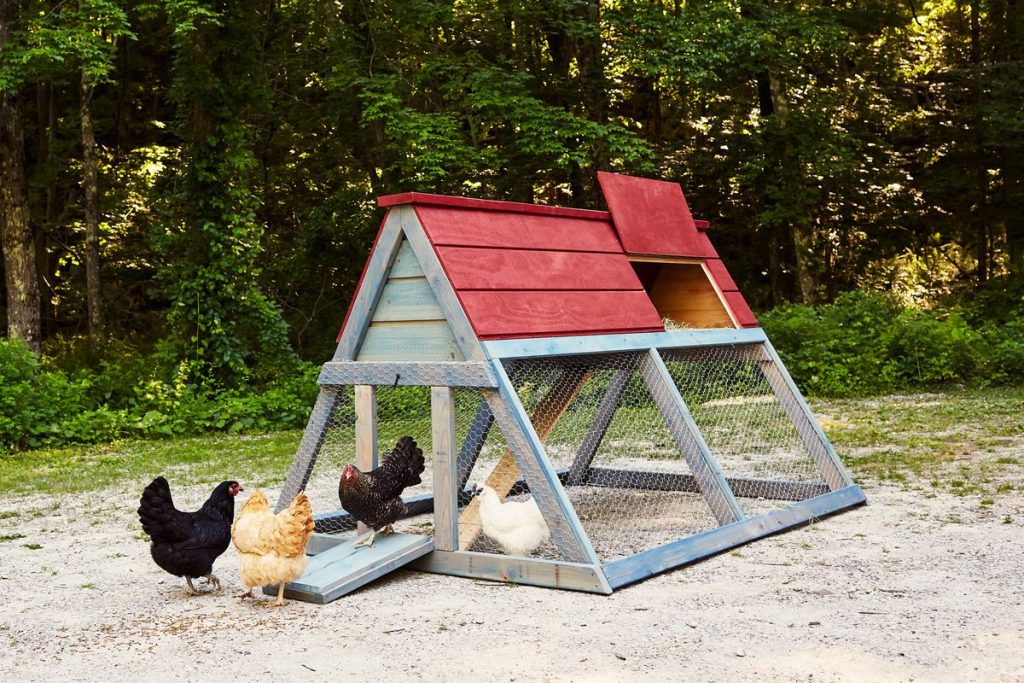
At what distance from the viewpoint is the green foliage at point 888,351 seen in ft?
42.0

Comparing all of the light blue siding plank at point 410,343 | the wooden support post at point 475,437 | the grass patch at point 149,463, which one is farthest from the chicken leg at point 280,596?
the grass patch at point 149,463

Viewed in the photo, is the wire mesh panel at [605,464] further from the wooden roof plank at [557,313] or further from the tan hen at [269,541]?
the tan hen at [269,541]

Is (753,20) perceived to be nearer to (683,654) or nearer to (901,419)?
(901,419)

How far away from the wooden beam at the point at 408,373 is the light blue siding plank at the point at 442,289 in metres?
0.07

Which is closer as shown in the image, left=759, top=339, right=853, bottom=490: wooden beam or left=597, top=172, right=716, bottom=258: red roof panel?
left=597, top=172, right=716, bottom=258: red roof panel

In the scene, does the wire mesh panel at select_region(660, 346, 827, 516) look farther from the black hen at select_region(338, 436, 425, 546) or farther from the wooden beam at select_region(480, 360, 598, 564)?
the black hen at select_region(338, 436, 425, 546)

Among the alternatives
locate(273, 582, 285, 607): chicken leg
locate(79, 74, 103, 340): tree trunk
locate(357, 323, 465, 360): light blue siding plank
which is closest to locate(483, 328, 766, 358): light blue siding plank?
locate(357, 323, 465, 360): light blue siding plank

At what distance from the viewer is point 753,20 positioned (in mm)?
15398

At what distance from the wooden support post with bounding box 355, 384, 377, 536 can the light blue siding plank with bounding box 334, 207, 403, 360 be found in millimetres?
213

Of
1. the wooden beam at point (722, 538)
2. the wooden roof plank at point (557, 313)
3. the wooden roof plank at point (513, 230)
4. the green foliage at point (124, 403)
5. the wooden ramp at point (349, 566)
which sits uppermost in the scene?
the wooden roof plank at point (513, 230)

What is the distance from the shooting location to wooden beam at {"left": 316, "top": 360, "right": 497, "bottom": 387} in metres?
4.59

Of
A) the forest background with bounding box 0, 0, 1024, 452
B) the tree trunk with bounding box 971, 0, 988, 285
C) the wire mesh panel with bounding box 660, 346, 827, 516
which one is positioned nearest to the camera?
the wire mesh panel with bounding box 660, 346, 827, 516

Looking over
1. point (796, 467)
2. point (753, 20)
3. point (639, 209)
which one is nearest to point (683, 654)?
point (639, 209)

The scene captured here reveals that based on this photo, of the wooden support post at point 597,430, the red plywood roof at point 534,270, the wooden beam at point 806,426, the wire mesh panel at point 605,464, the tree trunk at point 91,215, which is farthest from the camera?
the tree trunk at point 91,215
